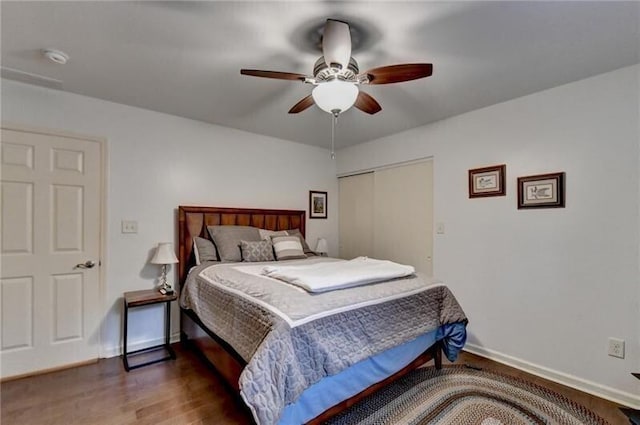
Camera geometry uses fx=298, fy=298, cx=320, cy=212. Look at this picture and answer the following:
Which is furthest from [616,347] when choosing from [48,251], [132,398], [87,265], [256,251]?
[48,251]

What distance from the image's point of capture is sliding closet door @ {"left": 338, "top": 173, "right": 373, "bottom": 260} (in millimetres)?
4168

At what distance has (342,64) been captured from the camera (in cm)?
172

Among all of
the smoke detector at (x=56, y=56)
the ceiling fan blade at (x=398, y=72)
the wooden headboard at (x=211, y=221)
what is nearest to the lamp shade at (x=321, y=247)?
the wooden headboard at (x=211, y=221)

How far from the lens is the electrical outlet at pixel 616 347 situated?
6.97ft

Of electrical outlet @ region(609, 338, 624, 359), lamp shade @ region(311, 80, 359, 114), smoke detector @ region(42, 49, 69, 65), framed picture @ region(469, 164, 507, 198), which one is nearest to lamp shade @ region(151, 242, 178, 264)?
smoke detector @ region(42, 49, 69, 65)

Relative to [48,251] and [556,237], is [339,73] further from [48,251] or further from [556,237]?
[48,251]

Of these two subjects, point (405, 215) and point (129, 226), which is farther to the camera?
point (405, 215)

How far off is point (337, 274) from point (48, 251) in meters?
2.47

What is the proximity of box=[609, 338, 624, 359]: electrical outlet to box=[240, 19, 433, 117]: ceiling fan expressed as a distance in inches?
91.9

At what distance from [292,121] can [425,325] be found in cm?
241

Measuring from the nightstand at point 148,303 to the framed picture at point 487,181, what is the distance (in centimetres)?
308

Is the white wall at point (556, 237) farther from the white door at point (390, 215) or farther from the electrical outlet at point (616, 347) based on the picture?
the white door at point (390, 215)

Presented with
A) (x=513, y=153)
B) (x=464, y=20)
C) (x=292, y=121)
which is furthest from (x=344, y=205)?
(x=464, y=20)

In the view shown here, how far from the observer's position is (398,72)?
1.73 m
